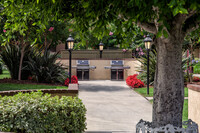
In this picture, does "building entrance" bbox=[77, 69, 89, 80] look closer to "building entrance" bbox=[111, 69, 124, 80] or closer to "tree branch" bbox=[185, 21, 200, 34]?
"building entrance" bbox=[111, 69, 124, 80]

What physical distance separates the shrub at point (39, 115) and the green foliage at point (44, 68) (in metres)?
10.5

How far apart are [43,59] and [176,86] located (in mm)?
12747

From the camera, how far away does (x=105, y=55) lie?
29.2 meters

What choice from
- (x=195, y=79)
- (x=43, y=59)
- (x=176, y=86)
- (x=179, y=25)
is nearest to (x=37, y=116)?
(x=176, y=86)

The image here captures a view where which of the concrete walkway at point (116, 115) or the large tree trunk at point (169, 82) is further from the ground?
the large tree trunk at point (169, 82)

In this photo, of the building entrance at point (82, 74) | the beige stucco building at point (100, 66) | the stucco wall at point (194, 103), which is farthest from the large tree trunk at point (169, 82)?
the building entrance at point (82, 74)

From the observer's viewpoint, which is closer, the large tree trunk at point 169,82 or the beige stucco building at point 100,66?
the large tree trunk at point 169,82

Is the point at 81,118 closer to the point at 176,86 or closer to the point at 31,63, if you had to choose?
the point at 176,86

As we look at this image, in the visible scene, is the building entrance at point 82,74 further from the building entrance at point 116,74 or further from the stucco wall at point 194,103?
the stucco wall at point 194,103

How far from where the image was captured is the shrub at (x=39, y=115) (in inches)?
187

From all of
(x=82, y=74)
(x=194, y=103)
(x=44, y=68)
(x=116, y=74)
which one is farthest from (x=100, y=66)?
(x=194, y=103)

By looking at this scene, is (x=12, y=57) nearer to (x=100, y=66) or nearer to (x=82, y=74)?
(x=82, y=74)

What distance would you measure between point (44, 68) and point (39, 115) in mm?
11515

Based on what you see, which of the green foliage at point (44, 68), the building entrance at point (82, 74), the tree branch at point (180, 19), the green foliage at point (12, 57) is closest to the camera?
the tree branch at point (180, 19)
